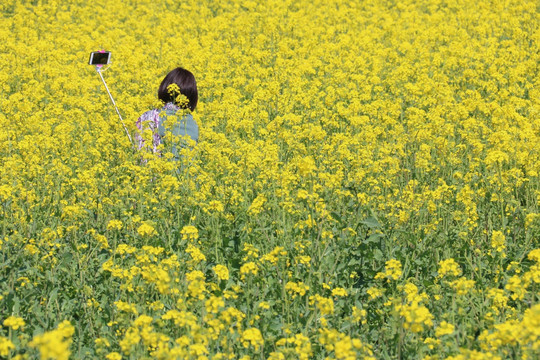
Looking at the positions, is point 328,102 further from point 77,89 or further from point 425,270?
point 425,270

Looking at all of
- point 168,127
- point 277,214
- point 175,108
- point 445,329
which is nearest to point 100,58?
point 175,108

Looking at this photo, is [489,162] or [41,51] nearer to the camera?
[489,162]

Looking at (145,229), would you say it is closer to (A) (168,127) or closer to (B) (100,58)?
(A) (168,127)

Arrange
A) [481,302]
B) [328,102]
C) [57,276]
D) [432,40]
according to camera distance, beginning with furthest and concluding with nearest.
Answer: [432,40], [328,102], [57,276], [481,302]

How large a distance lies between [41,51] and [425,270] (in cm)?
839

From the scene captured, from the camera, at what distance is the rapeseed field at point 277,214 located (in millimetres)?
3686

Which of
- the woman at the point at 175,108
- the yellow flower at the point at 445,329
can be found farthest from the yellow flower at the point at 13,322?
the woman at the point at 175,108

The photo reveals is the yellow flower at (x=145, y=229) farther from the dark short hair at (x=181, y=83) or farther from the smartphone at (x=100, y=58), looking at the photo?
the smartphone at (x=100, y=58)

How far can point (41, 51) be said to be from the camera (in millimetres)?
11203

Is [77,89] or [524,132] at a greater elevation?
[524,132]

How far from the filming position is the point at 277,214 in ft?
16.6

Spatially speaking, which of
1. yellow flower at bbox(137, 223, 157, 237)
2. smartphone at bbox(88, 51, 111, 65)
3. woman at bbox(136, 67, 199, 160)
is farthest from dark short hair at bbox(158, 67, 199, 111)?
yellow flower at bbox(137, 223, 157, 237)

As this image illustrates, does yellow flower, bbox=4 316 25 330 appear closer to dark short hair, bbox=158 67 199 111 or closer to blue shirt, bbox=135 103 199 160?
blue shirt, bbox=135 103 199 160

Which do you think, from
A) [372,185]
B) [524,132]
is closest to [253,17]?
[524,132]
